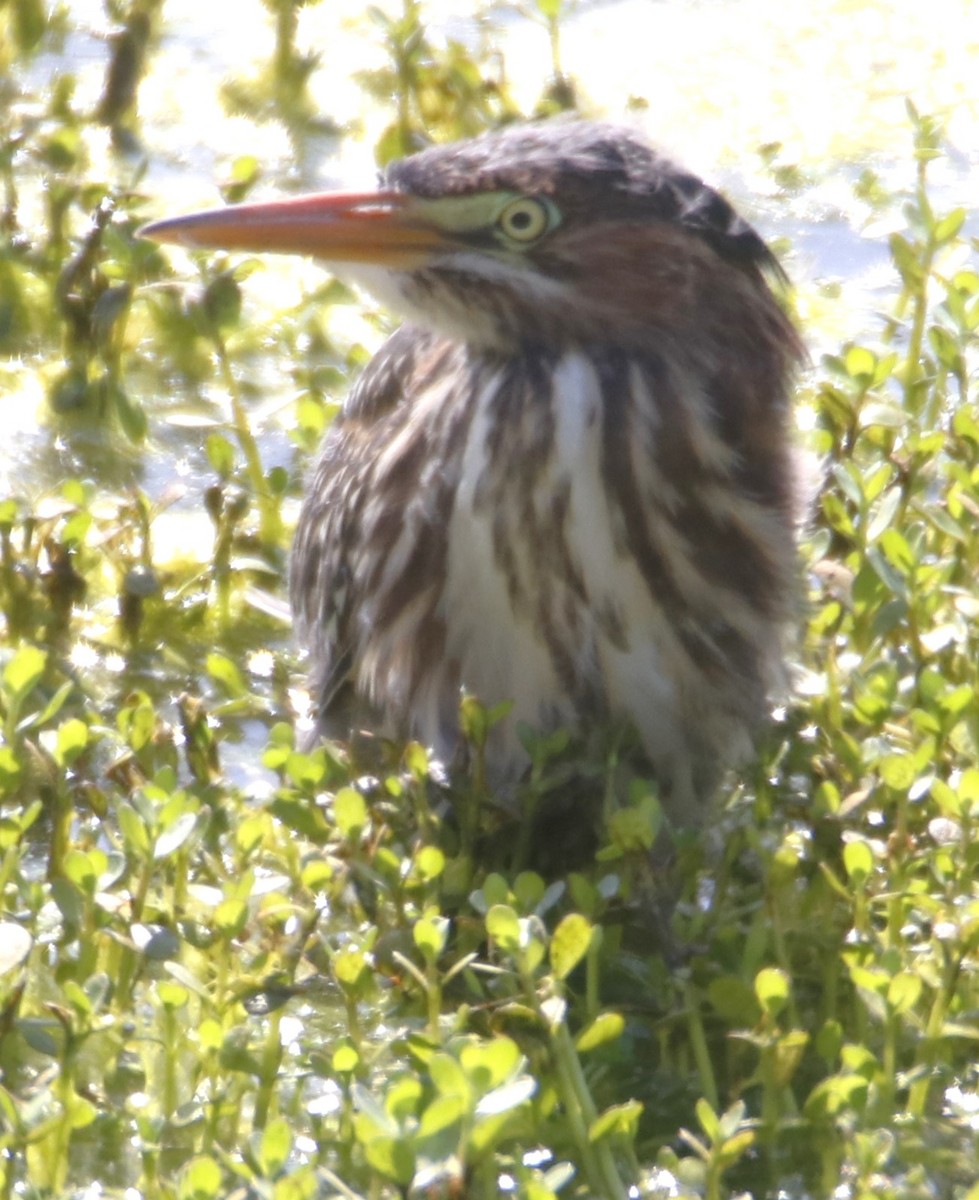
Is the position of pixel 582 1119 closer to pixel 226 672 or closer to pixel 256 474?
pixel 226 672

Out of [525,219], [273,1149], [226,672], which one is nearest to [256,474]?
[226,672]

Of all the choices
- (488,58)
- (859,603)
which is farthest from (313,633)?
(488,58)

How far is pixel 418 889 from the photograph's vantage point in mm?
2764

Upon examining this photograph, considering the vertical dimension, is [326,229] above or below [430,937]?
above

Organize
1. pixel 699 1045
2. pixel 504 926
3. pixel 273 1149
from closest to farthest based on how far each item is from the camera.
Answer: pixel 273 1149
pixel 504 926
pixel 699 1045

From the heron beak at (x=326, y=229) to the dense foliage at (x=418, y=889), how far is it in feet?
1.82

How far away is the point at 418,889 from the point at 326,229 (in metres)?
0.86

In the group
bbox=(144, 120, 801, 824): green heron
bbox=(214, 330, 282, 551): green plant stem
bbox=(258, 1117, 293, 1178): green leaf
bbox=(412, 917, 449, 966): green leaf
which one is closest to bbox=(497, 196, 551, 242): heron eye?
bbox=(144, 120, 801, 824): green heron

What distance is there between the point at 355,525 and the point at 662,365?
1.64 feet

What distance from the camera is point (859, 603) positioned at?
3.14 metres

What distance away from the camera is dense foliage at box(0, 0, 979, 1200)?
2371mm

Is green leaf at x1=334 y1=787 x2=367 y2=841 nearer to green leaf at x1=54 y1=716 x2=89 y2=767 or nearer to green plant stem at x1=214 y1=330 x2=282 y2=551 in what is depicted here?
green leaf at x1=54 y1=716 x2=89 y2=767

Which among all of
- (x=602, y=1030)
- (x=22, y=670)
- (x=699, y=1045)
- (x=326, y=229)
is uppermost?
(x=326, y=229)

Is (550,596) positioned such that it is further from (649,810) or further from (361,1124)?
(361,1124)
